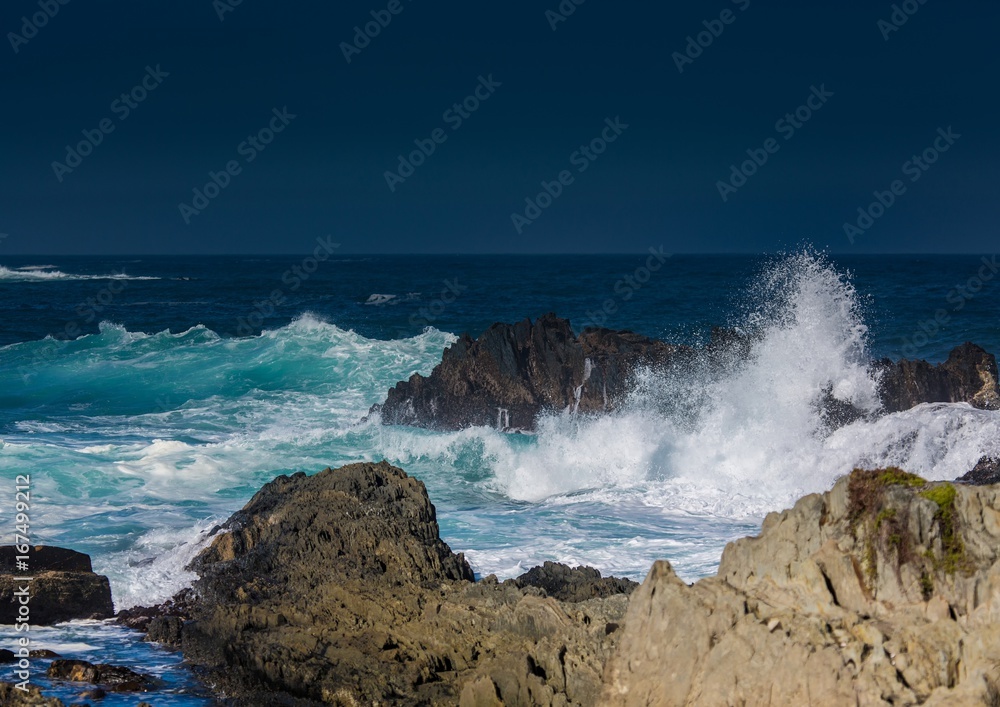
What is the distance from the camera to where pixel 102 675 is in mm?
9156


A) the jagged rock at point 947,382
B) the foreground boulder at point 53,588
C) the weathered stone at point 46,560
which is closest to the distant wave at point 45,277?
the jagged rock at point 947,382

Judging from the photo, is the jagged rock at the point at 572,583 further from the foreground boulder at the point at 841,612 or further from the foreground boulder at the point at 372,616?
the foreground boulder at the point at 841,612

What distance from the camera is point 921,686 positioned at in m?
6.21

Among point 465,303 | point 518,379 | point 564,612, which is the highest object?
point 465,303

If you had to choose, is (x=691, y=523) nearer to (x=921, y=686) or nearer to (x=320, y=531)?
(x=320, y=531)

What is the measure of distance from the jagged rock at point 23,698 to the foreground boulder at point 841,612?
4.04m

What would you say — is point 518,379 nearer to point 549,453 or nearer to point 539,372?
point 539,372

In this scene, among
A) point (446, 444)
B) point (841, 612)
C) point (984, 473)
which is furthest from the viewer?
point (446, 444)

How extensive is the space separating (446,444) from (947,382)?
9.84 m

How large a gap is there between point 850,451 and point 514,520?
6.61m

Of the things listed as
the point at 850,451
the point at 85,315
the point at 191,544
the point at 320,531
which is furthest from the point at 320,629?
the point at 85,315

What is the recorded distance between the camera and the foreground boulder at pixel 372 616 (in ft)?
26.0

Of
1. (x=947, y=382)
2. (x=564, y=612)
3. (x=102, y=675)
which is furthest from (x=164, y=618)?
(x=947, y=382)

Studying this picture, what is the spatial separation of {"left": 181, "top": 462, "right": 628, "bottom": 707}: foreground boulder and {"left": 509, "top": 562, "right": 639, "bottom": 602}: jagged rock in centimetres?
10
